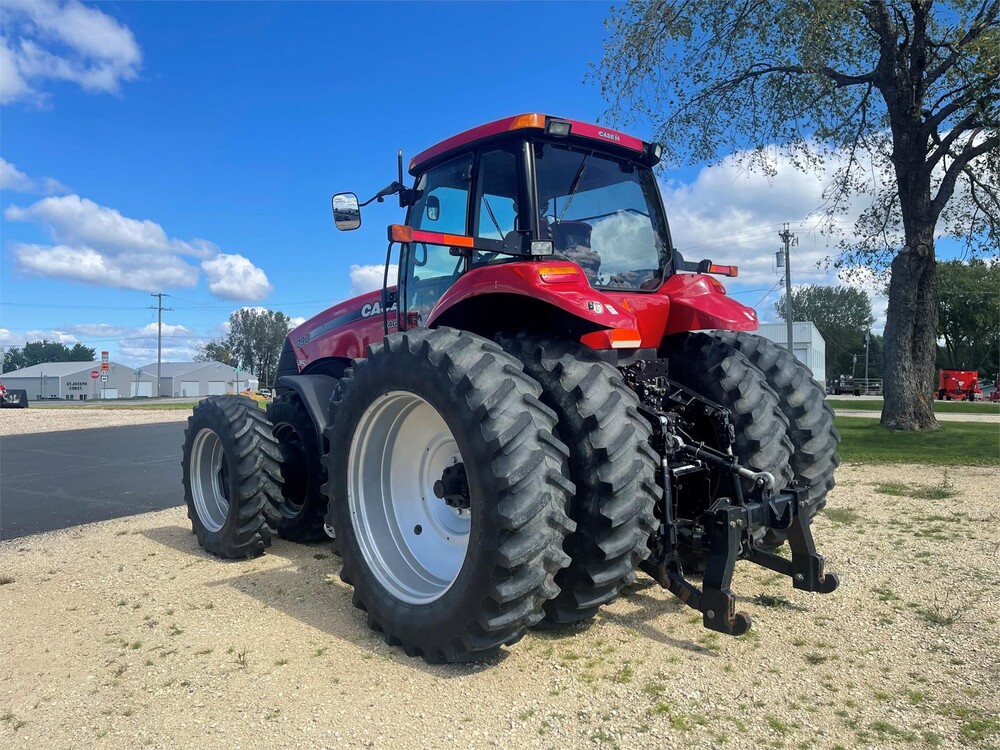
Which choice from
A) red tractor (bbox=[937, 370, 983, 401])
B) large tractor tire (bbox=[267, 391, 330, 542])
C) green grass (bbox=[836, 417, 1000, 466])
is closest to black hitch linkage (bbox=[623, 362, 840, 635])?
large tractor tire (bbox=[267, 391, 330, 542])

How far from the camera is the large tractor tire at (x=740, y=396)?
391 centimetres

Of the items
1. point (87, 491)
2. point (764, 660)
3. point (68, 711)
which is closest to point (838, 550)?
point (764, 660)

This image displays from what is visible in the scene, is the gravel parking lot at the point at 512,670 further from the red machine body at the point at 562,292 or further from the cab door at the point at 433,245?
the cab door at the point at 433,245

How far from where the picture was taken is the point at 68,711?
2953 mm

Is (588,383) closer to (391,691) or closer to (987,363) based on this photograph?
(391,691)

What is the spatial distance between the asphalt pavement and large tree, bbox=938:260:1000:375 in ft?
186

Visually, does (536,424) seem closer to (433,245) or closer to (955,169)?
(433,245)

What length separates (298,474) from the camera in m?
5.55

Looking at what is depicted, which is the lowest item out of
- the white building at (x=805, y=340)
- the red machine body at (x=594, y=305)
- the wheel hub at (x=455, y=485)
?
the wheel hub at (x=455, y=485)

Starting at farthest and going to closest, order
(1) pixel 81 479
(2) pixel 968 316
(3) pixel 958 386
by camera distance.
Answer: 1. (2) pixel 968 316
2. (3) pixel 958 386
3. (1) pixel 81 479

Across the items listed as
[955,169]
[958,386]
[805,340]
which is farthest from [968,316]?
[955,169]

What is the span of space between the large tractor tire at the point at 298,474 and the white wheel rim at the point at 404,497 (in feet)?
4.81

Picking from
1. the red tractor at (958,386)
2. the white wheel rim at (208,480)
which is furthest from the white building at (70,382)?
the white wheel rim at (208,480)

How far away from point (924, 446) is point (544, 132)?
10.8 m
